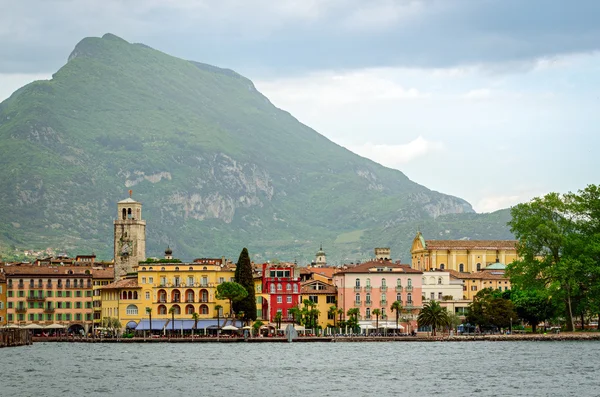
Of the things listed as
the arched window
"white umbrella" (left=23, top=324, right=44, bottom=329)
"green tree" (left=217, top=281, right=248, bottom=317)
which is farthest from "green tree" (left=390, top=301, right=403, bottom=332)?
"white umbrella" (left=23, top=324, right=44, bottom=329)

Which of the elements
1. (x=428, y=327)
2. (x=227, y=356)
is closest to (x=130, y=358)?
(x=227, y=356)

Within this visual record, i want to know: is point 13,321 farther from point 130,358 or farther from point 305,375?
point 305,375

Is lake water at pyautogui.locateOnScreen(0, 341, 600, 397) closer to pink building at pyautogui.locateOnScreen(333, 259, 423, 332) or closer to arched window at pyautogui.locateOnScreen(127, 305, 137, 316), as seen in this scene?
pink building at pyautogui.locateOnScreen(333, 259, 423, 332)

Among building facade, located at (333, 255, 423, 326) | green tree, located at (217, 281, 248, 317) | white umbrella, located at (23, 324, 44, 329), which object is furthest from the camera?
white umbrella, located at (23, 324, 44, 329)

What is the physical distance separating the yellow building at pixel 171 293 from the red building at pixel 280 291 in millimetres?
5140

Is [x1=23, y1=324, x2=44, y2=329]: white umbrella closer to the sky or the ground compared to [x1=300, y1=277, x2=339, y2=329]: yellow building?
closer to the ground

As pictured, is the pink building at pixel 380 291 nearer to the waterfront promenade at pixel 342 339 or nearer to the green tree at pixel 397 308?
the green tree at pixel 397 308

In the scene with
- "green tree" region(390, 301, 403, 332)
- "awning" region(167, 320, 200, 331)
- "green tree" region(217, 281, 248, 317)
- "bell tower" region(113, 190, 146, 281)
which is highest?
"bell tower" region(113, 190, 146, 281)

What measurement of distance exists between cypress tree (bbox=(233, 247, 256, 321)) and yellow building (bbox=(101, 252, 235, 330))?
5.91 meters

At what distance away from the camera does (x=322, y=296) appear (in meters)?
177

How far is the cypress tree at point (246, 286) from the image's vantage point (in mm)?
165038

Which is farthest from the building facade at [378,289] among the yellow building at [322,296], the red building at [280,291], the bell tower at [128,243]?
the bell tower at [128,243]

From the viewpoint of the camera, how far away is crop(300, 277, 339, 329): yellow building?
6909 inches

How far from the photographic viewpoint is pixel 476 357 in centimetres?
11869
